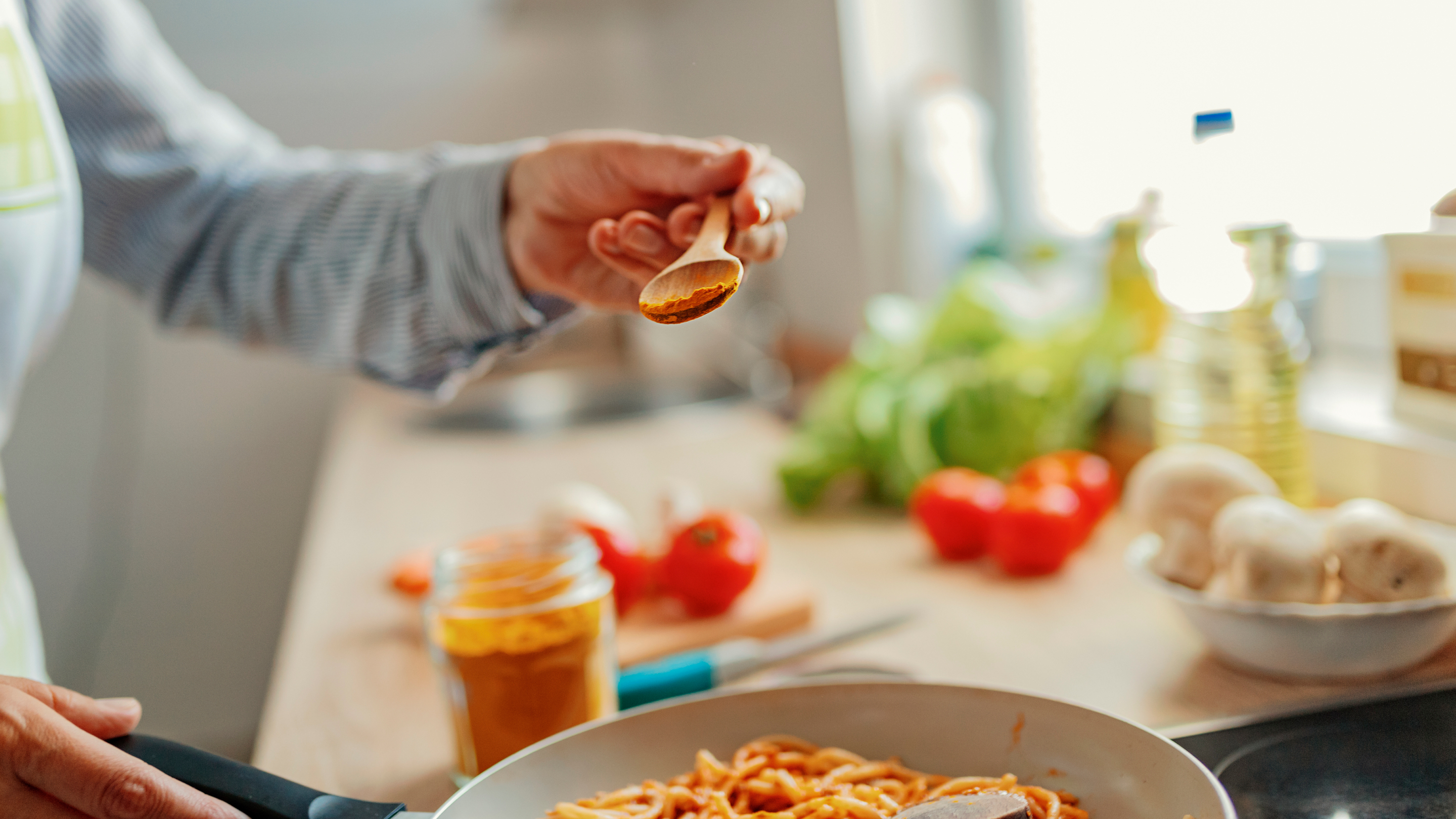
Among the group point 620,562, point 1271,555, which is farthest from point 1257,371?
point 620,562

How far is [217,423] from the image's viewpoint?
2.66 m

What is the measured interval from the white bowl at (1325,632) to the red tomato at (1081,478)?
1.10ft

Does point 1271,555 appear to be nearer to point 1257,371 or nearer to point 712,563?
point 1257,371

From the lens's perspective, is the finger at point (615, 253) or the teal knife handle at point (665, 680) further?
the teal knife handle at point (665, 680)

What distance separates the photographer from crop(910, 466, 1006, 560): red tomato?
1.06 metres

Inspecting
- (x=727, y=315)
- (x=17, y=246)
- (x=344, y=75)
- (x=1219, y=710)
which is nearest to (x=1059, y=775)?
(x=1219, y=710)

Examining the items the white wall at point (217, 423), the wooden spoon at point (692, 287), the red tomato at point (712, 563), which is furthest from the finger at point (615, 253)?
the white wall at point (217, 423)

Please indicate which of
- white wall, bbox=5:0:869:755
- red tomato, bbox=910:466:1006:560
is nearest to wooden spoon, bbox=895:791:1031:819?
red tomato, bbox=910:466:1006:560

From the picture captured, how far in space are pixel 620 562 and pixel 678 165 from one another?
44cm

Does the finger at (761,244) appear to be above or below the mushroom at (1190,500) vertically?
above

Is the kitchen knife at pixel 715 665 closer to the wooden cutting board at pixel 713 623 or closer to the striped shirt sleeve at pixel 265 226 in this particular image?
the wooden cutting board at pixel 713 623

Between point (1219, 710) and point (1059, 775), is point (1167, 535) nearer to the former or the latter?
point (1219, 710)

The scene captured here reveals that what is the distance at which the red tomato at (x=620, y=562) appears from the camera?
3.21 feet

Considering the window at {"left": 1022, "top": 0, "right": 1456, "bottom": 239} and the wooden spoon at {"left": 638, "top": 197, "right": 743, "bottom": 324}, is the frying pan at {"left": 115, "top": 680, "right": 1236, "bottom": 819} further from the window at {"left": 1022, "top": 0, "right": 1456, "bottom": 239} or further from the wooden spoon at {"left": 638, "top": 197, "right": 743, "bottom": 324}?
the window at {"left": 1022, "top": 0, "right": 1456, "bottom": 239}
